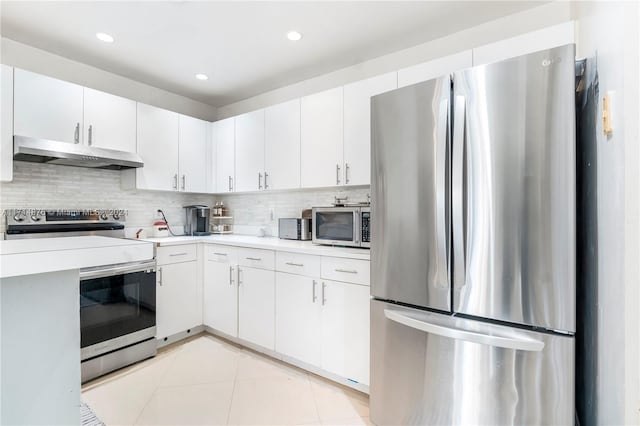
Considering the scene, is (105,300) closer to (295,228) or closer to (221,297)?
(221,297)

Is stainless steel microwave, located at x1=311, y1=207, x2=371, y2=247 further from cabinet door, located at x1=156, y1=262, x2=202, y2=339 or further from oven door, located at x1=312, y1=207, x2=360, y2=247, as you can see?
cabinet door, located at x1=156, y1=262, x2=202, y2=339

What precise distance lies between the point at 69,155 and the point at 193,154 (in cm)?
113

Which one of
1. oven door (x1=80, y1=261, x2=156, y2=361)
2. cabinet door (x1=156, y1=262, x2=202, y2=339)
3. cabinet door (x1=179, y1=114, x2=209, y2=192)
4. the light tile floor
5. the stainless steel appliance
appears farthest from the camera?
cabinet door (x1=179, y1=114, x2=209, y2=192)

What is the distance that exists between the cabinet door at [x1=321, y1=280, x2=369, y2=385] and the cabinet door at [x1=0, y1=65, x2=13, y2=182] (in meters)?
2.27

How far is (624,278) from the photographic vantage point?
2.85 feet

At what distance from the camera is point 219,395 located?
2.06 m

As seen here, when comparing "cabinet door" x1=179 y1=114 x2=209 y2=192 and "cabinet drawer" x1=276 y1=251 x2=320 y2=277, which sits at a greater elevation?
"cabinet door" x1=179 y1=114 x2=209 y2=192

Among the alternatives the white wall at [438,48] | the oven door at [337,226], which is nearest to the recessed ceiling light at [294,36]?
the white wall at [438,48]

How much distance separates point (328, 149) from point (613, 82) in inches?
68.8

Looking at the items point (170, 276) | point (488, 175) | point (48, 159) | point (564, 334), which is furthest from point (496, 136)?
point (48, 159)

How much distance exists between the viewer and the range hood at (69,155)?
209 centimetres

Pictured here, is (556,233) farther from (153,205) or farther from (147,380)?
(153,205)

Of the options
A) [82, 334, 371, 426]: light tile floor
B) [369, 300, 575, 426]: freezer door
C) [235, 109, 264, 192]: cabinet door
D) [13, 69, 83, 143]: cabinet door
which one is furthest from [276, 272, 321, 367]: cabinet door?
[13, 69, 83, 143]: cabinet door

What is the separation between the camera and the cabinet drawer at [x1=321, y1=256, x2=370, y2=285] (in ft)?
6.54
